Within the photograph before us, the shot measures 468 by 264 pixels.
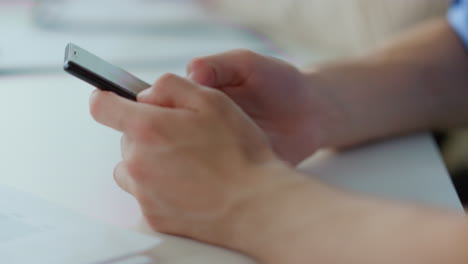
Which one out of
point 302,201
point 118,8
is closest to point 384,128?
point 302,201

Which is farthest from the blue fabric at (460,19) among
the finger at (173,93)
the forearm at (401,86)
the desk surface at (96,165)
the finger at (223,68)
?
the finger at (173,93)

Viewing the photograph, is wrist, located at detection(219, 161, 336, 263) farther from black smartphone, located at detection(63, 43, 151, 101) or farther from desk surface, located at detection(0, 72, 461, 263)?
black smartphone, located at detection(63, 43, 151, 101)

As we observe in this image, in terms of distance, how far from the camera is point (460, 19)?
0.74m

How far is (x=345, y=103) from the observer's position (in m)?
0.65

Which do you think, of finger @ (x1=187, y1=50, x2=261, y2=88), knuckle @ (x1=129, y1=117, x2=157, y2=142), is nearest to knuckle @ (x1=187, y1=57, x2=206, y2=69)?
finger @ (x1=187, y1=50, x2=261, y2=88)

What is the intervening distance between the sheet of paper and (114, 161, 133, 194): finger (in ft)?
0.13

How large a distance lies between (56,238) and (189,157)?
0.11 m

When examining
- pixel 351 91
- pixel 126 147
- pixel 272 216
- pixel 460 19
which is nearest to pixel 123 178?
pixel 126 147

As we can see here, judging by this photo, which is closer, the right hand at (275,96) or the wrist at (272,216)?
the wrist at (272,216)

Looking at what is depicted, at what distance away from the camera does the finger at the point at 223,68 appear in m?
0.54

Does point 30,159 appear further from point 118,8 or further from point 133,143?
point 118,8

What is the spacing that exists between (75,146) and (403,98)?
37 cm

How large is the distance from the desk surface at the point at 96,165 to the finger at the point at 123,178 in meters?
0.02

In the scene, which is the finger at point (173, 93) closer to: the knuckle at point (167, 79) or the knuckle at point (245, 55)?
the knuckle at point (167, 79)
